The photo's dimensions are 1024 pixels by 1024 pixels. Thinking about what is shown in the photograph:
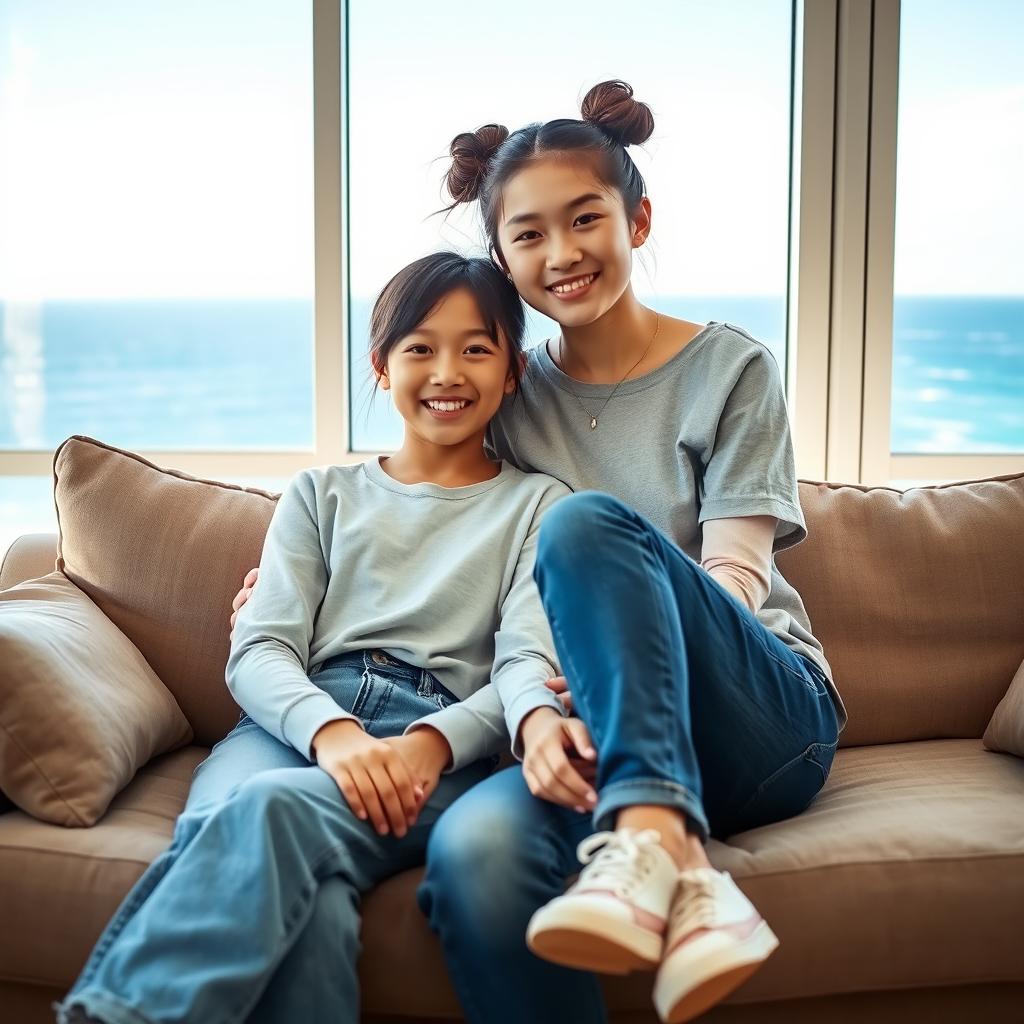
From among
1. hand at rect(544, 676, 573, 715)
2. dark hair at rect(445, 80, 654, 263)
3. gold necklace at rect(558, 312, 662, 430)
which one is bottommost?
hand at rect(544, 676, 573, 715)

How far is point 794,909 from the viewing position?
121 cm

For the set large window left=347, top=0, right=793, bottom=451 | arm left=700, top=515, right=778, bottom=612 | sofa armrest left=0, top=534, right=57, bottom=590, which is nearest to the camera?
arm left=700, top=515, right=778, bottom=612

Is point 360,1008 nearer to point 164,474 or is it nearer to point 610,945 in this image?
point 610,945

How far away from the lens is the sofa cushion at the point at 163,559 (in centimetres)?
167

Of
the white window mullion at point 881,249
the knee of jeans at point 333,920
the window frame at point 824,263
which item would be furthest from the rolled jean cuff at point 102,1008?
the white window mullion at point 881,249

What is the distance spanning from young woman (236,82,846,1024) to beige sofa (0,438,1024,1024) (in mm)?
117

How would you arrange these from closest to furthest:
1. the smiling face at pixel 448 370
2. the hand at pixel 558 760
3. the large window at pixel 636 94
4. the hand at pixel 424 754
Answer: the hand at pixel 558 760
the hand at pixel 424 754
the smiling face at pixel 448 370
the large window at pixel 636 94

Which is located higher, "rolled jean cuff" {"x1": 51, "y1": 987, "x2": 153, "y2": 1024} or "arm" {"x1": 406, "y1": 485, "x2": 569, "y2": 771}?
"arm" {"x1": 406, "y1": 485, "x2": 569, "y2": 771}

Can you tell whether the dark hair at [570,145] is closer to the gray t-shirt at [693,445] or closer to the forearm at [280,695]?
the gray t-shirt at [693,445]

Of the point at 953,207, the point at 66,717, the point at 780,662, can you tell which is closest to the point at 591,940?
the point at 780,662

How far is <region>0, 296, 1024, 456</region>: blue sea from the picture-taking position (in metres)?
2.53

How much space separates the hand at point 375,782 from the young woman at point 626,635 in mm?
53

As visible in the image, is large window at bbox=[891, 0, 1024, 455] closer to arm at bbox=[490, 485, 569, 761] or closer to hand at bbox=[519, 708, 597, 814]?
arm at bbox=[490, 485, 569, 761]

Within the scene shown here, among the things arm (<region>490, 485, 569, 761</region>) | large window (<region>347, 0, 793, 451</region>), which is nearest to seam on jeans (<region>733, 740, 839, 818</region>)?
arm (<region>490, 485, 569, 761</region>)
